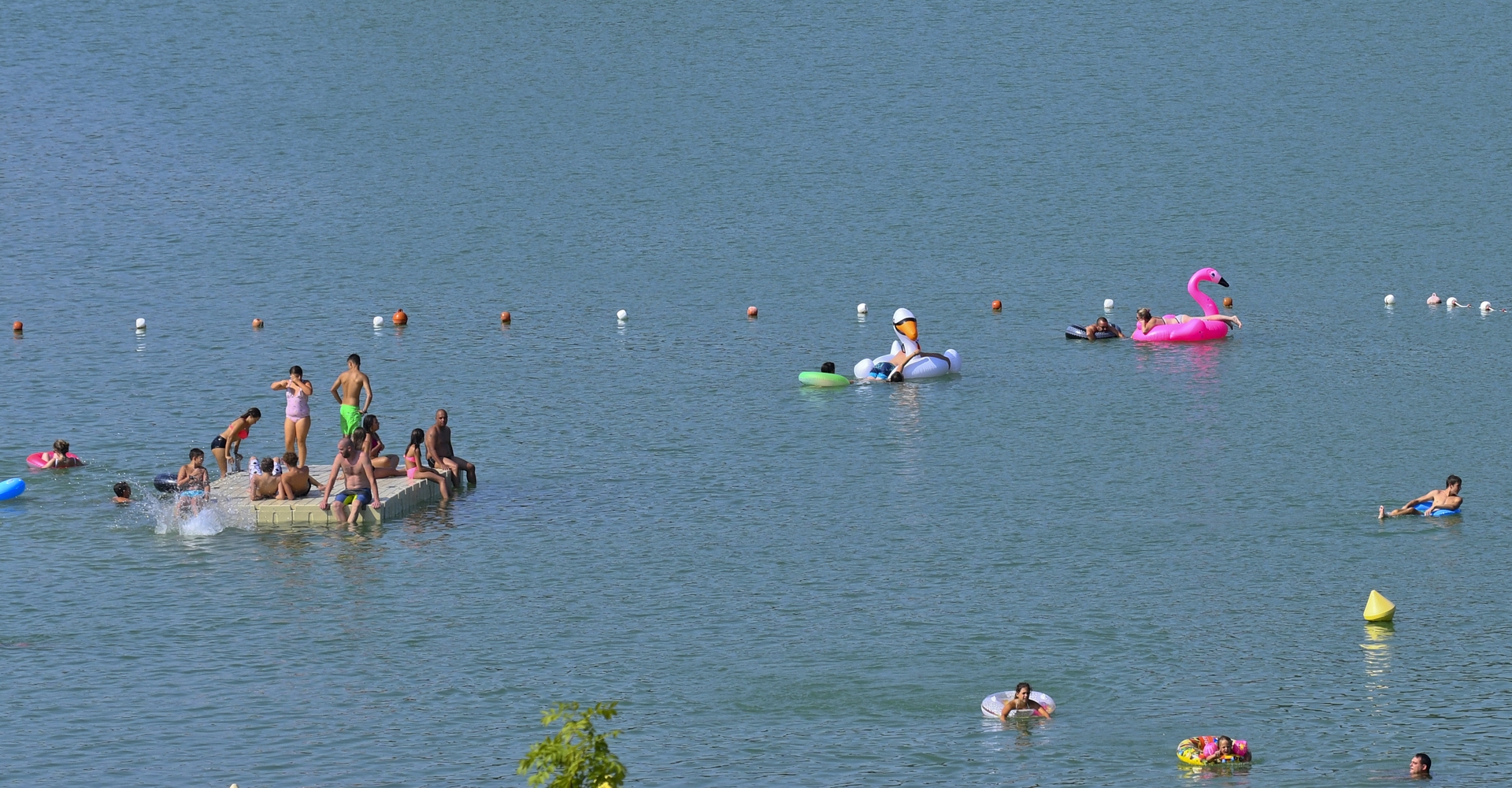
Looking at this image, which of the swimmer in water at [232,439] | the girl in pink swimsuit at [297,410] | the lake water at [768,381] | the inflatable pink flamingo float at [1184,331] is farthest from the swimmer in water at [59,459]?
the inflatable pink flamingo float at [1184,331]

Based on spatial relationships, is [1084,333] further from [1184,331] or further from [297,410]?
[297,410]

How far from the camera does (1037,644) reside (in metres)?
24.4

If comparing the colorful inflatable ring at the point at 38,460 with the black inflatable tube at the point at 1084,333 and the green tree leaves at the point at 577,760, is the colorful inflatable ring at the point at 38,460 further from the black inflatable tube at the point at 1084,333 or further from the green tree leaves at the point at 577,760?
the green tree leaves at the point at 577,760

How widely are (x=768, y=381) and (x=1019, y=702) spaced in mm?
22785

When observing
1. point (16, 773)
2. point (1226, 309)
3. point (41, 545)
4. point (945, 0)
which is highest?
point (945, 0)

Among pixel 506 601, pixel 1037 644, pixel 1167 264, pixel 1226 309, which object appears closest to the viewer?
pixel 1037 644

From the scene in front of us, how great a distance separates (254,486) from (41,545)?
10.8ft

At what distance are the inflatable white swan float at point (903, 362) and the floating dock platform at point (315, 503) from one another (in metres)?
13.7

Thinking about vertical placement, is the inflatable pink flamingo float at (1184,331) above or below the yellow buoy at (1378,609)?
above

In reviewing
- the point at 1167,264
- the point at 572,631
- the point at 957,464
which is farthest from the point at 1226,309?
the point at 572,631

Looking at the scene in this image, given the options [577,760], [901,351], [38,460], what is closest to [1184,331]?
[901,351]

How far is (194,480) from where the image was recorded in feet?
103

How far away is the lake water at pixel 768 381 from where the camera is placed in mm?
22484

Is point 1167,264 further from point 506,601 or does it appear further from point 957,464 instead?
point 506,601
